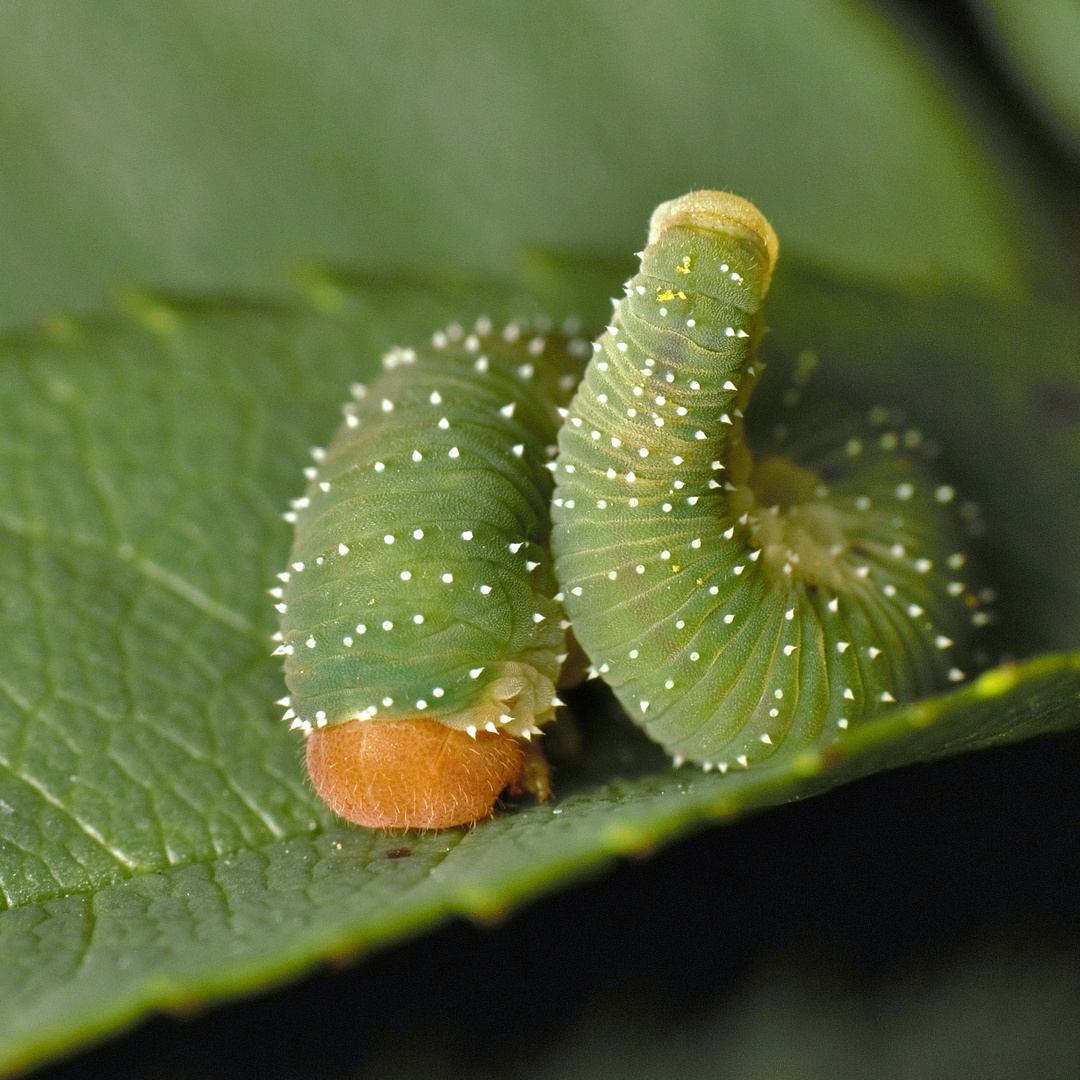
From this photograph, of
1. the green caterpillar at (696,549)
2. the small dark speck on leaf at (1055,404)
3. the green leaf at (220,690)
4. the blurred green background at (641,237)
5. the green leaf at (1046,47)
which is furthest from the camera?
the small dark speck on leaf at (1055,404)

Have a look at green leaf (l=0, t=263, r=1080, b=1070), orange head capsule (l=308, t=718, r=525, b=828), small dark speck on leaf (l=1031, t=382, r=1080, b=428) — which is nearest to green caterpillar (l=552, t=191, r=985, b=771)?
green leaf (l=0, t=263, r=1080, b=1070)

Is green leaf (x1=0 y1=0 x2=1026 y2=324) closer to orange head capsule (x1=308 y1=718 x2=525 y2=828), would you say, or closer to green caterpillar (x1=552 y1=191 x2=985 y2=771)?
green caterpillar (x1=552 y1=191 x2=985 y2=771)

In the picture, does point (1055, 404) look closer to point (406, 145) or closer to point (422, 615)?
point (422, 615)

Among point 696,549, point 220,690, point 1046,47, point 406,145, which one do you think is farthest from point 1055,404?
point 220,690

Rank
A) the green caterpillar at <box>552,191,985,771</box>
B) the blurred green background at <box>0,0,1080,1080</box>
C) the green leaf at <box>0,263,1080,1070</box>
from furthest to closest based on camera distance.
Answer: the blurred green background at <box>0,0,1080,1080</box> < the green caterpillar at <box>552,191,985,771</box> < the green leaf at <box>0,263,1080,1070</box>

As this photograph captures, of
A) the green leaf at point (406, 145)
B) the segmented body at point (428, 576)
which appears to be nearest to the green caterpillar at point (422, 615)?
the segmented body at point (428, 576)

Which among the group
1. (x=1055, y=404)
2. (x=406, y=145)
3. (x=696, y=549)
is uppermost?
(x=406, y=145)

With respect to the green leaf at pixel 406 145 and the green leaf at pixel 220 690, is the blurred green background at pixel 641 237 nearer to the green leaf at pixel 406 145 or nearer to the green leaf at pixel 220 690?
the green leaf at pixel 406 145
